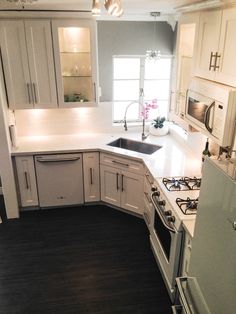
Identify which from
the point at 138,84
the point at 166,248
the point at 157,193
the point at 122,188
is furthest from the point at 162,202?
the point at 138,84

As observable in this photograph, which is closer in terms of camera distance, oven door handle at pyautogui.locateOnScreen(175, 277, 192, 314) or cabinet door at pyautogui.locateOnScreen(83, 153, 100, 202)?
oven door handle at pyautogui.locateOnScreen(175, 277, 192, 314)

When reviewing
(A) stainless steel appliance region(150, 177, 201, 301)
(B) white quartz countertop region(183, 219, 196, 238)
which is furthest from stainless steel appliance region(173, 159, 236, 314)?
(A) stainless steel appliance region(150, 177, 201, 301)

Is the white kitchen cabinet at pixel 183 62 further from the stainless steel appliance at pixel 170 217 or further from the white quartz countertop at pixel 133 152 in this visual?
the stainless steel appliance at pixel 170 217

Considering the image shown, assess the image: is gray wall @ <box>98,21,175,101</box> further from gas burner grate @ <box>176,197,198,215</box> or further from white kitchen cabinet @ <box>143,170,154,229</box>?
gas burner grate @ <box>176,197,198,215</box>

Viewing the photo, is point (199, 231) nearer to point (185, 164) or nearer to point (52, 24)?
point (185, 164)

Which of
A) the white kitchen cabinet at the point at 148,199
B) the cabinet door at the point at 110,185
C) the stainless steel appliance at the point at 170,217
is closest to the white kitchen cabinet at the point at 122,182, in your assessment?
the cabinet door at the point at 110,185

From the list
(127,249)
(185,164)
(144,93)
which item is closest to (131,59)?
(144,93)

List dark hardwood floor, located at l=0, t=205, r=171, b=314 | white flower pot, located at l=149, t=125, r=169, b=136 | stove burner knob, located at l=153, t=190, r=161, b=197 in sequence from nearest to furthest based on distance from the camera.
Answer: dark hardwood floor, located at l=0, t=205, r=171, b=314 < stove burner knob, located at l=153, t=190, r=161, b=197 < white flower pot, located at l=149, t=125, r=169, b=136

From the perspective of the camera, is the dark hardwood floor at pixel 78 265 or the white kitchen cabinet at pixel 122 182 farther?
the white kitchen cabinet at pixel 122 182

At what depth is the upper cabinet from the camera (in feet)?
6.42

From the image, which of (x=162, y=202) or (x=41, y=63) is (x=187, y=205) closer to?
(x=162, y=202)

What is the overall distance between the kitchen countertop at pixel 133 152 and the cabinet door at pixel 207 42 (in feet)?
3.48

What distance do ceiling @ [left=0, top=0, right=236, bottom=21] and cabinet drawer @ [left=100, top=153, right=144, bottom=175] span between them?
169 cm

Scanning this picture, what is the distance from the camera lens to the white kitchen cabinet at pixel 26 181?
11.8ft
